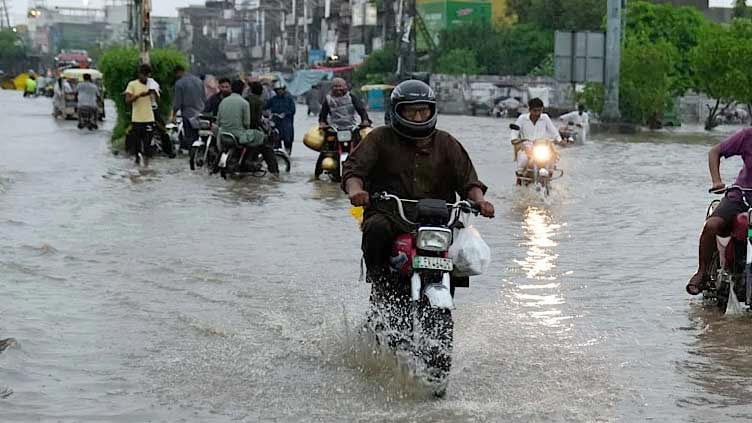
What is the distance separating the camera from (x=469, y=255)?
6348 millimetres

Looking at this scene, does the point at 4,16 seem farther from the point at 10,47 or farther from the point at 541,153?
the point at 541,153

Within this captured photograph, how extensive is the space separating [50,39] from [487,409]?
657 feet

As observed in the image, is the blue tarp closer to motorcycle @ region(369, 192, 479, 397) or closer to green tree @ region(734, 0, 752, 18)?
green tree @ region(734, 0, 752, 18)

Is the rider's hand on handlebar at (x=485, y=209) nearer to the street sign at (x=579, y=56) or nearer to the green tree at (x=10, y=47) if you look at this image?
the street sign at (x=579, y=56)

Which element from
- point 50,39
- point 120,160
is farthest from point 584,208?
point 50,39

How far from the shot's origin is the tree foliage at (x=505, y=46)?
83938 millimetres

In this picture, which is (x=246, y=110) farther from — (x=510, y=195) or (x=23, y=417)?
(x=23, y=417)

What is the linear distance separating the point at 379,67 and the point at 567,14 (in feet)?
47.6

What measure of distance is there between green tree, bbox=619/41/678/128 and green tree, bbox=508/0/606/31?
30250mm

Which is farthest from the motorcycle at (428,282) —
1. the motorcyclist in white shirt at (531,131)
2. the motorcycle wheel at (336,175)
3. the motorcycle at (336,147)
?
the motorcycle wheel at (336,175)

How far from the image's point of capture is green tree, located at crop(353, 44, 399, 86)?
298 ft

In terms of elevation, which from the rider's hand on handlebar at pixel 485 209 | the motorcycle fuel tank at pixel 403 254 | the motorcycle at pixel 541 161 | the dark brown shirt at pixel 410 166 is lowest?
the motorcycle at pixel 541 161

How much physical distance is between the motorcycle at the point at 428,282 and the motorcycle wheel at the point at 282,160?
540 inches

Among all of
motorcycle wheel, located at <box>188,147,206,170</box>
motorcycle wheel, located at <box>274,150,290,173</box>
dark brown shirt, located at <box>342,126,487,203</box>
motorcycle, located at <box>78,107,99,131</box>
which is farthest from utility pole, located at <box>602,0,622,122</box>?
dark brown shirt, located at <box>342,126,487,203</box>
